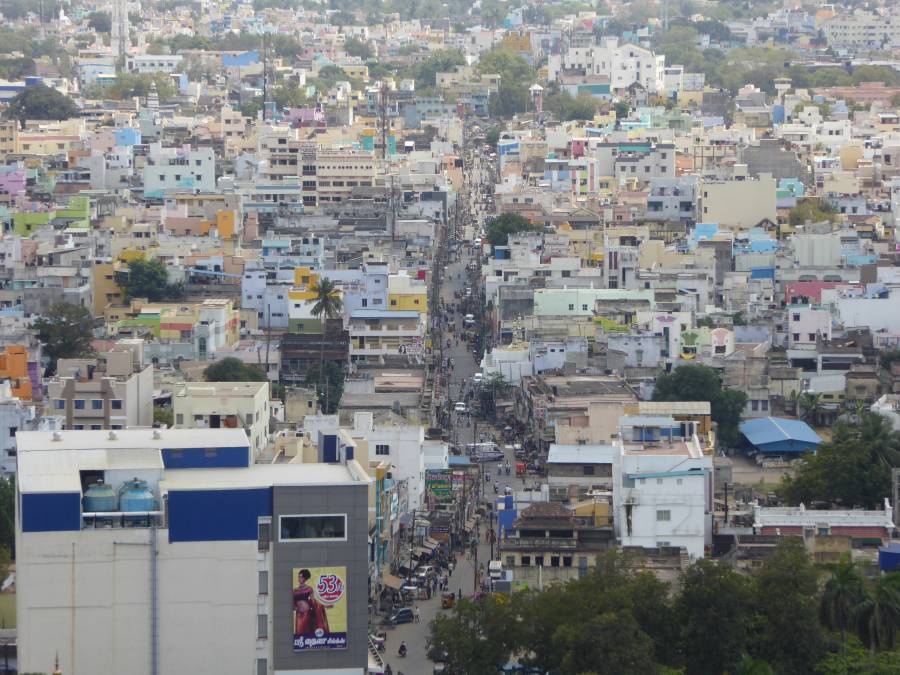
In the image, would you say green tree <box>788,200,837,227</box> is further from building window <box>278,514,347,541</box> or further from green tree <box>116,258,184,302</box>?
building window <box>278,514,347,541</box>

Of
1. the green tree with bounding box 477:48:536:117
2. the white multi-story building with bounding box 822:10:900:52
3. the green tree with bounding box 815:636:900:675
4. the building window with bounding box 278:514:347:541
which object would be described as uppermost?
the white multi-story building with bounding box 822:10:900:52

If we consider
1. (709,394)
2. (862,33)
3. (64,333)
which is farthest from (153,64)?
(709,394)

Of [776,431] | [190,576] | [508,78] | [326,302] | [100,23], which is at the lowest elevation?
[190,576]

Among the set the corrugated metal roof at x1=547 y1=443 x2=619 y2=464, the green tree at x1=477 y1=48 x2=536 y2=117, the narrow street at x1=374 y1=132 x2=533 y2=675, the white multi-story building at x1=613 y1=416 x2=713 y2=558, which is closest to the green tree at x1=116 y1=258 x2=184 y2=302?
the narrow street at x1=374 y1=132 x2=533 y2=675

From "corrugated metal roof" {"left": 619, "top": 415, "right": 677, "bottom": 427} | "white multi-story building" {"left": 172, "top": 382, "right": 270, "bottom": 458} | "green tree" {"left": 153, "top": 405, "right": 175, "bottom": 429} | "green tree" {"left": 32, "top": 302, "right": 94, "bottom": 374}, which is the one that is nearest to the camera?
"corrugated metal roof" {"left": 619, "top": 415, "right": 677, "bottom": 427}

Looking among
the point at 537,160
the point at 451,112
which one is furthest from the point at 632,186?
the point at 451,112

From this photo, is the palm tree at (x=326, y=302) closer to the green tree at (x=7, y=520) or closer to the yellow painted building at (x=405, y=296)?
the yellow painted building at (x=405, y=296)

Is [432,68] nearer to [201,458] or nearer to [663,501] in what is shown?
[663,501]
